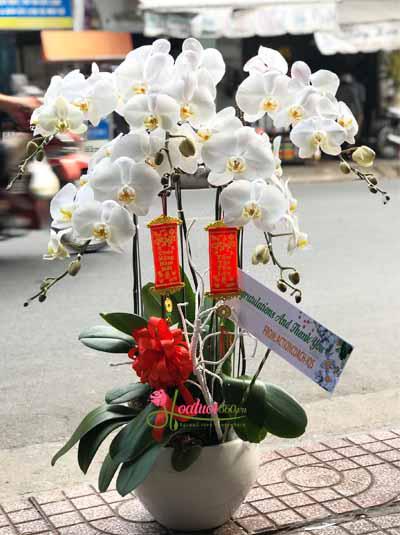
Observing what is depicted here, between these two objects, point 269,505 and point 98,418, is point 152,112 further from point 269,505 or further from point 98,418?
point 269,505

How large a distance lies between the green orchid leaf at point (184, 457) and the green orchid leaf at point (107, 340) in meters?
0.37

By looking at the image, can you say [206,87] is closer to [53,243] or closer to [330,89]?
[330,89]

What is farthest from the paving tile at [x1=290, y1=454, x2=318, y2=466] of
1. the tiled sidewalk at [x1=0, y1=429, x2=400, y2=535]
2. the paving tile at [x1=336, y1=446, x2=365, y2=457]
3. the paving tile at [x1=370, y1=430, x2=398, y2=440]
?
the paving tile at [x1=370, y1=430, x2=398, y2=440]

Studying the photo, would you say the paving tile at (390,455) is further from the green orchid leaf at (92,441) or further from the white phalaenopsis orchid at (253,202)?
the white phalaenopsis orchid at (253,202)

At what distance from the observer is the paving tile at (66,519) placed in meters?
3.16

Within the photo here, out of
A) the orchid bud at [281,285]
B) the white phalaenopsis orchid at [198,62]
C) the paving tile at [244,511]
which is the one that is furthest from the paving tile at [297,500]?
the white phalaenopsis orchid at [198,62]

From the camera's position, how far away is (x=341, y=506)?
3.23m

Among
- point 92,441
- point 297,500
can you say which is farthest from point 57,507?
point 297,500

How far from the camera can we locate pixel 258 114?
2.83m

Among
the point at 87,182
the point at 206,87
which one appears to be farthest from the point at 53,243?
the point at 206,87

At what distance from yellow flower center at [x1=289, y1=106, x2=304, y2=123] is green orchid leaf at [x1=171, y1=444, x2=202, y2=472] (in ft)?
3.35

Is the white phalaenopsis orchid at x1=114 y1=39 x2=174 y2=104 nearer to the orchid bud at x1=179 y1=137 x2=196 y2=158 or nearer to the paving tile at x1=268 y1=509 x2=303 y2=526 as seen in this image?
the orchid bud at x1=179 y1=137 x2=196 y2=158

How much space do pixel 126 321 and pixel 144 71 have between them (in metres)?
0.80

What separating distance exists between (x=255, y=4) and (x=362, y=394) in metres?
11.1
